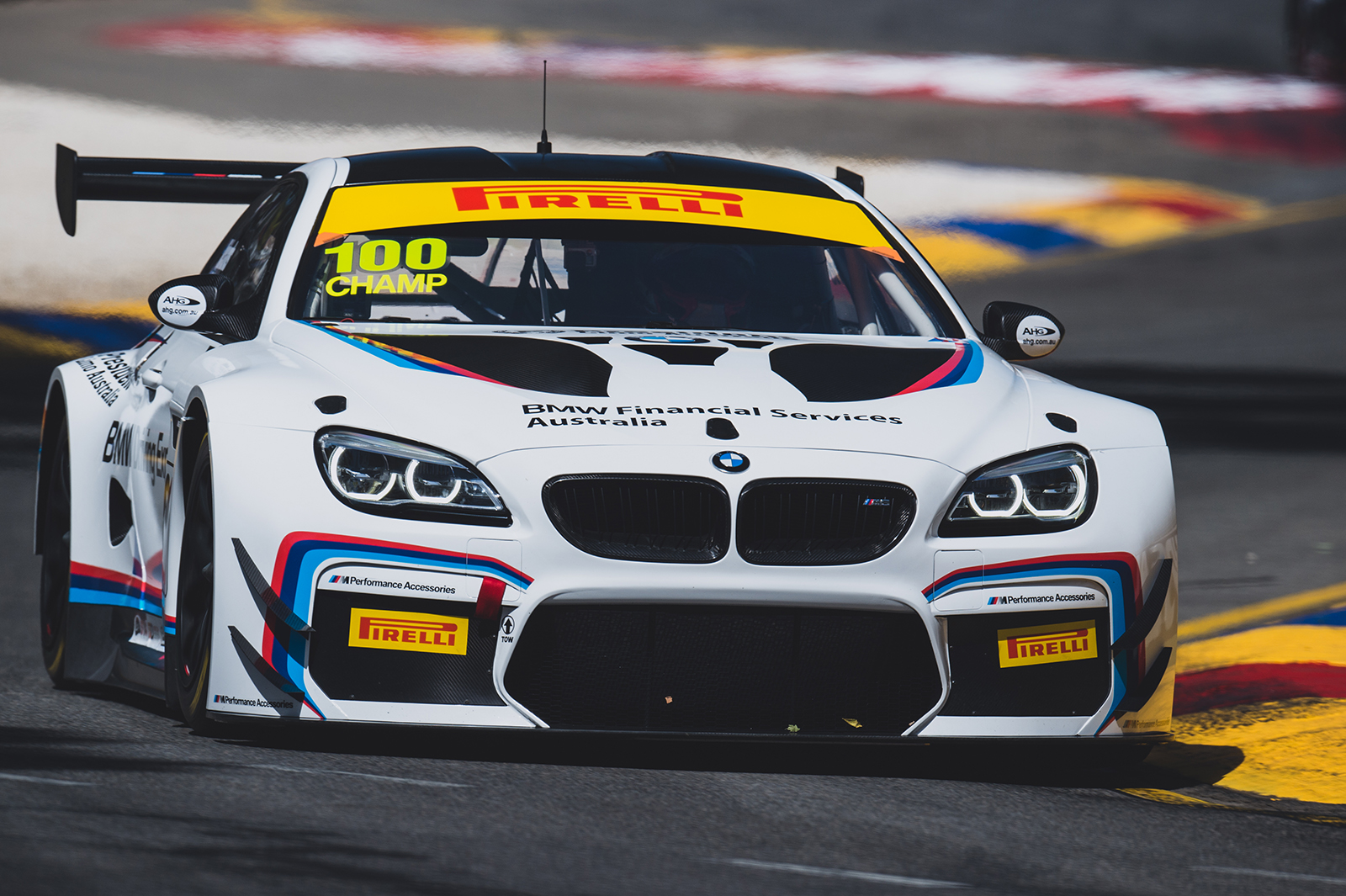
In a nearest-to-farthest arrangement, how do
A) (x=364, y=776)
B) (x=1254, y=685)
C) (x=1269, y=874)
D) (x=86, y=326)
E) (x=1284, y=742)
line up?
(x=1269, y=874) < (x=364, y=776) < (x=1284, y=742) < (x=1254, y=685) < (x=86, y=326)

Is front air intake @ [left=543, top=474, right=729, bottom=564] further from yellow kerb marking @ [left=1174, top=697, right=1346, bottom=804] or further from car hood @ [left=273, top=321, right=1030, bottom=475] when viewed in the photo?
yellow kerb marking @ [left=1174, top=697, right=1346, bottom=804]

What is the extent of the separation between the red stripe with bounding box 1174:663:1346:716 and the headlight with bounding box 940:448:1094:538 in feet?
5.08

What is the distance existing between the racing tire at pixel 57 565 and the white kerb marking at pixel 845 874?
2.74 m

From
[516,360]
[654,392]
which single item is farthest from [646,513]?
[516,360]

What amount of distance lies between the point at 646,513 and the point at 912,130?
20794 mm

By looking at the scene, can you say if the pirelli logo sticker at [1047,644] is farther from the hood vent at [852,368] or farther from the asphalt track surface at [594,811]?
the hood vent at [852,368]

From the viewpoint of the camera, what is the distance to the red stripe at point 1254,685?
6.23 m

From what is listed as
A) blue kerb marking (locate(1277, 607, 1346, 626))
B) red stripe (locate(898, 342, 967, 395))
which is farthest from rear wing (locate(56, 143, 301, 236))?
blue kerb marking (locate(1277, 607, 1346, 626))

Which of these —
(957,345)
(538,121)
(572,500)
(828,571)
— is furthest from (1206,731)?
(538,121)

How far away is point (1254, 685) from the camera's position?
641cm

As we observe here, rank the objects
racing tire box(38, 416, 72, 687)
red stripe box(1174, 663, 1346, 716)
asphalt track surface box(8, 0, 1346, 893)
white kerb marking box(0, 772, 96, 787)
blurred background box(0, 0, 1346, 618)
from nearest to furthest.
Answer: asphalt track surface box(8, 0, 1346, 893), white kerb marking box(0, 772, 96, 787), racing tire box(38, 416, 72, 687), red stripe box(1174, 663, 1346, 716), blurred background box(0, 0, 1346, 618)

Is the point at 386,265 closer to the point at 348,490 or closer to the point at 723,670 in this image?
the point at 348,490

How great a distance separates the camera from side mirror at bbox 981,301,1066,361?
19.1ft

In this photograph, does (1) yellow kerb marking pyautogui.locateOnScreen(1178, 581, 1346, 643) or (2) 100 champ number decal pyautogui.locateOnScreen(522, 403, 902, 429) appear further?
(1) yellow kerb marking pyautogui.locateOnScreen(1178, 581, 1346, 643)
